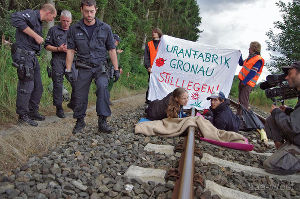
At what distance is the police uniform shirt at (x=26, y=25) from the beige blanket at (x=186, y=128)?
213 centimetres

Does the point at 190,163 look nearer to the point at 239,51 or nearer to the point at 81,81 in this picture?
the point at 81,81

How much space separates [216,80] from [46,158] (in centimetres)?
475

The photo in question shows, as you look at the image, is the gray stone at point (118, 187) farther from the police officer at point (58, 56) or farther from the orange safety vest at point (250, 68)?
the orange safety vest at point (250, 68)

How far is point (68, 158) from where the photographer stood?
2742 millimetres

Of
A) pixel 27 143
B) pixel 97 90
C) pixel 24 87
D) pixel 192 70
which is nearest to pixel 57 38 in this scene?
pixel 24 87

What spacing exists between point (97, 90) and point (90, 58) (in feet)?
1.55

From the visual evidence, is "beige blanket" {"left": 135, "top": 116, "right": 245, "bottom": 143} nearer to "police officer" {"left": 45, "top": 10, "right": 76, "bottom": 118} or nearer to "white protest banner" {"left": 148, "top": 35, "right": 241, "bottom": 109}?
"police officer" {"left": 45, "top": 10, "right": 76, "bottom": 118}

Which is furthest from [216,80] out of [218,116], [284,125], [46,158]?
[46,158]

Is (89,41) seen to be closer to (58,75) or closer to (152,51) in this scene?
(58,75)

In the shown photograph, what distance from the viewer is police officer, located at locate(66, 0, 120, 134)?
3783 mm

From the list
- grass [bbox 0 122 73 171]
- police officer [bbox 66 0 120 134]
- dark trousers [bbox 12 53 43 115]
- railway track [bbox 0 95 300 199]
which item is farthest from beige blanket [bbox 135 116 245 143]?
dark trousers [bbox 12 53 43 115]

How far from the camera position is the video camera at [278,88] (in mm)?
3068

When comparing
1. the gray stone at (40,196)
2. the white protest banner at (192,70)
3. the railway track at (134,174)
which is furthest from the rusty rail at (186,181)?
the white protest banner at (192,70)

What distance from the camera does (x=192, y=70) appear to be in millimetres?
6488
